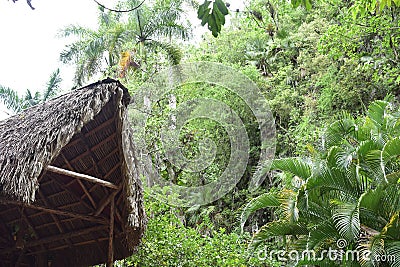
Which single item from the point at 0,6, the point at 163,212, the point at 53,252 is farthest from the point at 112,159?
the point at 0,6

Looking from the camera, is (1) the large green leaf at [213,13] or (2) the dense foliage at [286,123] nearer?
(1) the large green leaf at [213,13]

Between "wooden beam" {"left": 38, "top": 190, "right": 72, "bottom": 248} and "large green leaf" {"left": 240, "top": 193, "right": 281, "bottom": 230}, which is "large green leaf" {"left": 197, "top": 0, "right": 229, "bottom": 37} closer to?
"wooden beam" {"left": 38, "top": 190, "right": 72, "bottom": 248}

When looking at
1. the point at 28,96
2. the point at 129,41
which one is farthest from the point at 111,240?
the point at 28,96

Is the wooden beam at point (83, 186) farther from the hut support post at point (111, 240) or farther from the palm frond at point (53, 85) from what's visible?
the palm frond at point (53, 85)

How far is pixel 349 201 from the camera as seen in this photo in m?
5.21

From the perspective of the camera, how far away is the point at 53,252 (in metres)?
5.25

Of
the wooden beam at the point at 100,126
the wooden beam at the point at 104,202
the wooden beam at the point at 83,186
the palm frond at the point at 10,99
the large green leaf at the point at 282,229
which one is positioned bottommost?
the large green leaf at the point at 282,229

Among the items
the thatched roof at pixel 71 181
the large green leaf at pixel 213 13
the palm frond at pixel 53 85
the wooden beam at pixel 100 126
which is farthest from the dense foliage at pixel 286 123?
the wooden beam at pixel 100 126

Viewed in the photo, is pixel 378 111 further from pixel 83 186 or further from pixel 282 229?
pixel 83 186

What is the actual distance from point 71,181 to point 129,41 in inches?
308

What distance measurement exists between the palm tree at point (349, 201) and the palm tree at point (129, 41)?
626 centimetres

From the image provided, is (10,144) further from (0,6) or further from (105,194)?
(0,6)

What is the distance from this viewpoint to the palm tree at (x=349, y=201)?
461 centimetres

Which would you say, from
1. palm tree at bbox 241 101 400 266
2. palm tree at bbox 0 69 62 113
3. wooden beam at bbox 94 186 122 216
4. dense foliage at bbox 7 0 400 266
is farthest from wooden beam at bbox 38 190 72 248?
palm tree at bbox 0 69 62 113
